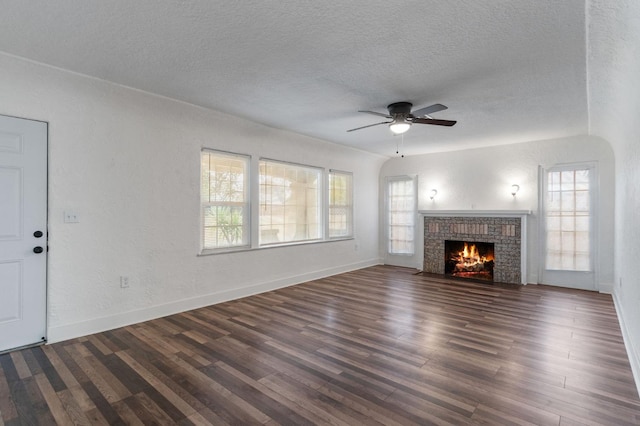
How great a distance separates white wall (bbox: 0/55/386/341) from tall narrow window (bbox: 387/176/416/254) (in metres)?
3.81

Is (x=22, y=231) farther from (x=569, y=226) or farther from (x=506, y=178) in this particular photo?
(x=569, y=226)

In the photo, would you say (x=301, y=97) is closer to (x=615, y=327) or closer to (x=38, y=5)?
(x=38, y=5)

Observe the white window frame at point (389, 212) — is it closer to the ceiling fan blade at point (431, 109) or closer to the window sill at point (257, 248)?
the window sill at point (257, 248)

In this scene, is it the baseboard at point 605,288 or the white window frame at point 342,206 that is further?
the white window frame at point 342,206

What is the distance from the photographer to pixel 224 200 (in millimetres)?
4832

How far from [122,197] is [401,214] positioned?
5.75m

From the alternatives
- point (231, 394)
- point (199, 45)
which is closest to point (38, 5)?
point (199, 45)

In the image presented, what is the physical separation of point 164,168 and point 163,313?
1.78 metres

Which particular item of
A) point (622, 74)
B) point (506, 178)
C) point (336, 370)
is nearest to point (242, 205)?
point (336, 370)

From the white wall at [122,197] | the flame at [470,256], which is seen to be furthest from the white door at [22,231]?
the flame at [470,256]

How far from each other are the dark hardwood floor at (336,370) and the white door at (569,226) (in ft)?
4.80

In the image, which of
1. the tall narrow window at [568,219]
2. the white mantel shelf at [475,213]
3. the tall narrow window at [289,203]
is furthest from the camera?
the white mantel shelf at [475,213]

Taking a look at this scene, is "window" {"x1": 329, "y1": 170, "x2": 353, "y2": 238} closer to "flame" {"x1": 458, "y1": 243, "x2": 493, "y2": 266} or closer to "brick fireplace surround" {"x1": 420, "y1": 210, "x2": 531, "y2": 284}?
"brick fireplace surround" {"x1": 420, "y1": 210, "x2": 531, "y2": 284}

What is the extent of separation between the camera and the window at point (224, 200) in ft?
15.2
